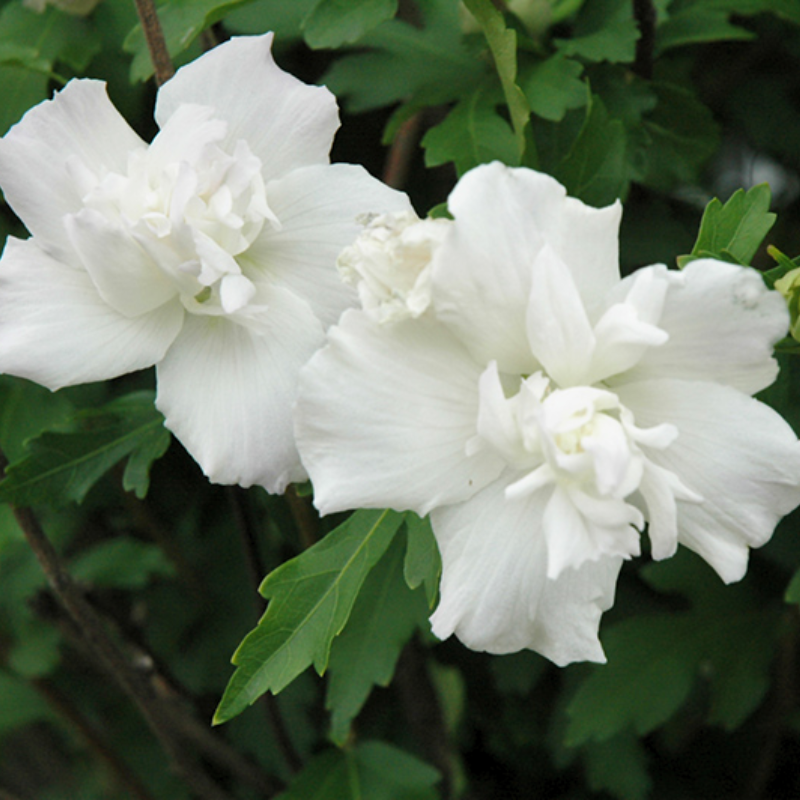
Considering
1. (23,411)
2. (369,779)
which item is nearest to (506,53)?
(23,411)

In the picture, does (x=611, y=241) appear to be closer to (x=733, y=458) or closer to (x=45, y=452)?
(x=733, y=458)

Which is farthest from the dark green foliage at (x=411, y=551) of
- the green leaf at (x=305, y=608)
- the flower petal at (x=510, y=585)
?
the flower petal at (x=510, y=585)

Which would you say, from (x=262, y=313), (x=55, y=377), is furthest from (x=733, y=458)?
(x=55, y=377)

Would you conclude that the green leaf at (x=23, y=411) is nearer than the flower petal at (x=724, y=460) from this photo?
No

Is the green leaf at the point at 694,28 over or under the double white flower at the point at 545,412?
under

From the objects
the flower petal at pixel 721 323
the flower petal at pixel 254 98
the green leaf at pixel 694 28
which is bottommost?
the green leaf at pixel 694 28

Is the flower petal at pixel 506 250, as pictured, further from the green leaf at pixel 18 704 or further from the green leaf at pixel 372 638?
the green leaf at pixel 18 704
